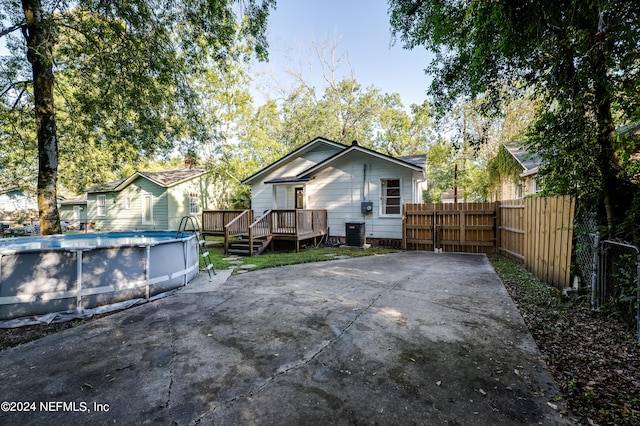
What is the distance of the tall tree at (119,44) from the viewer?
686cm

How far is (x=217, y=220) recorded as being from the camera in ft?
43.0

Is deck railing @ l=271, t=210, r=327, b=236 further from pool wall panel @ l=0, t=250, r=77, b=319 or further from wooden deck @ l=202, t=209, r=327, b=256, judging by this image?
pool wall panel @ l=0, t=250, r=77, b=319

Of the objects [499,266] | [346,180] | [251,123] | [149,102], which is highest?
[251,123]

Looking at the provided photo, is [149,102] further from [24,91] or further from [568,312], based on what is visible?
[568,312]

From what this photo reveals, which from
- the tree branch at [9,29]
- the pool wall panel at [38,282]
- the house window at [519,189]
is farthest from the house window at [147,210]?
the house window at [519,189]

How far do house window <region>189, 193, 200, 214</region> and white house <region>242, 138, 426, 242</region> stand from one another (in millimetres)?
8529

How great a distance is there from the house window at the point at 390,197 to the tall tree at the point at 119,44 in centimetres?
716

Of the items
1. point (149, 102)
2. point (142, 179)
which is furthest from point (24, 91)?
point (142, 179)

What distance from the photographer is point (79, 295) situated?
4270 millimetres

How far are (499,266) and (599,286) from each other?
3.80 metres

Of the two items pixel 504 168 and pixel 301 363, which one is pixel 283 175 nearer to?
pixel 504 168

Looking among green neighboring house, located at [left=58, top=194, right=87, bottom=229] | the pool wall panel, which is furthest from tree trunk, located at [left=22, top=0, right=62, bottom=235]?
green neighboring house, located at [left=58, top=194, right=87, bottom=229]

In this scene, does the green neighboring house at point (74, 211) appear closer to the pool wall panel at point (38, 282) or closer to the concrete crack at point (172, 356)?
the pool wall panel at point (38, 282)

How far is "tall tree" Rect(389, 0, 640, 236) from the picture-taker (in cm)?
327
